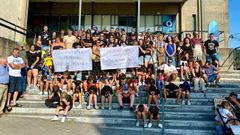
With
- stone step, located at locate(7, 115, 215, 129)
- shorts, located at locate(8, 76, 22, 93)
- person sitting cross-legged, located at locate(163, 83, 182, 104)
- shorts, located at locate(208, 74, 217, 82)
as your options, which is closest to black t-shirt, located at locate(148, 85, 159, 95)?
person sitting cross-legged, located at locate(163, 83, 182, 104)

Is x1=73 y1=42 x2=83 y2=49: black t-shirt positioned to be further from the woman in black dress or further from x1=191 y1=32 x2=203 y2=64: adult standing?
x1=191 y1=32 x2=203 y2=64: adult standing

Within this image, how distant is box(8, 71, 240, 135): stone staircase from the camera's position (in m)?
7.84

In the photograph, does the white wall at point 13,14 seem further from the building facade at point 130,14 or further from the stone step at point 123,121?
the stone step at point 123,121

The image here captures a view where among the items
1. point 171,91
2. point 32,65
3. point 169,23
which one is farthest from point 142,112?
point 169,23

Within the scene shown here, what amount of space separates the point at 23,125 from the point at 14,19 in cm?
1010

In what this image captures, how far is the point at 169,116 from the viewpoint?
8508 mm

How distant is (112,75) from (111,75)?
9.4 inches

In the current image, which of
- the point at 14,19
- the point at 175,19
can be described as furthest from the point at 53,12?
the point at 175,19

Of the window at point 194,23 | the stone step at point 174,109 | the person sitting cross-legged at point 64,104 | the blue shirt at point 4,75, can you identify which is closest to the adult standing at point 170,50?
the stone step at point 174,109

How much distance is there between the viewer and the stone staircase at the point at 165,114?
25.7ft

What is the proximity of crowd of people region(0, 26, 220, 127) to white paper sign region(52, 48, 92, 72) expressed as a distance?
0.22 meters

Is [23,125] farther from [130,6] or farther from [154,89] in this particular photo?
[130,6]

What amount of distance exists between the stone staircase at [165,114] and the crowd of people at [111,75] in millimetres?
233

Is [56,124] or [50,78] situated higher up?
[50,78]
